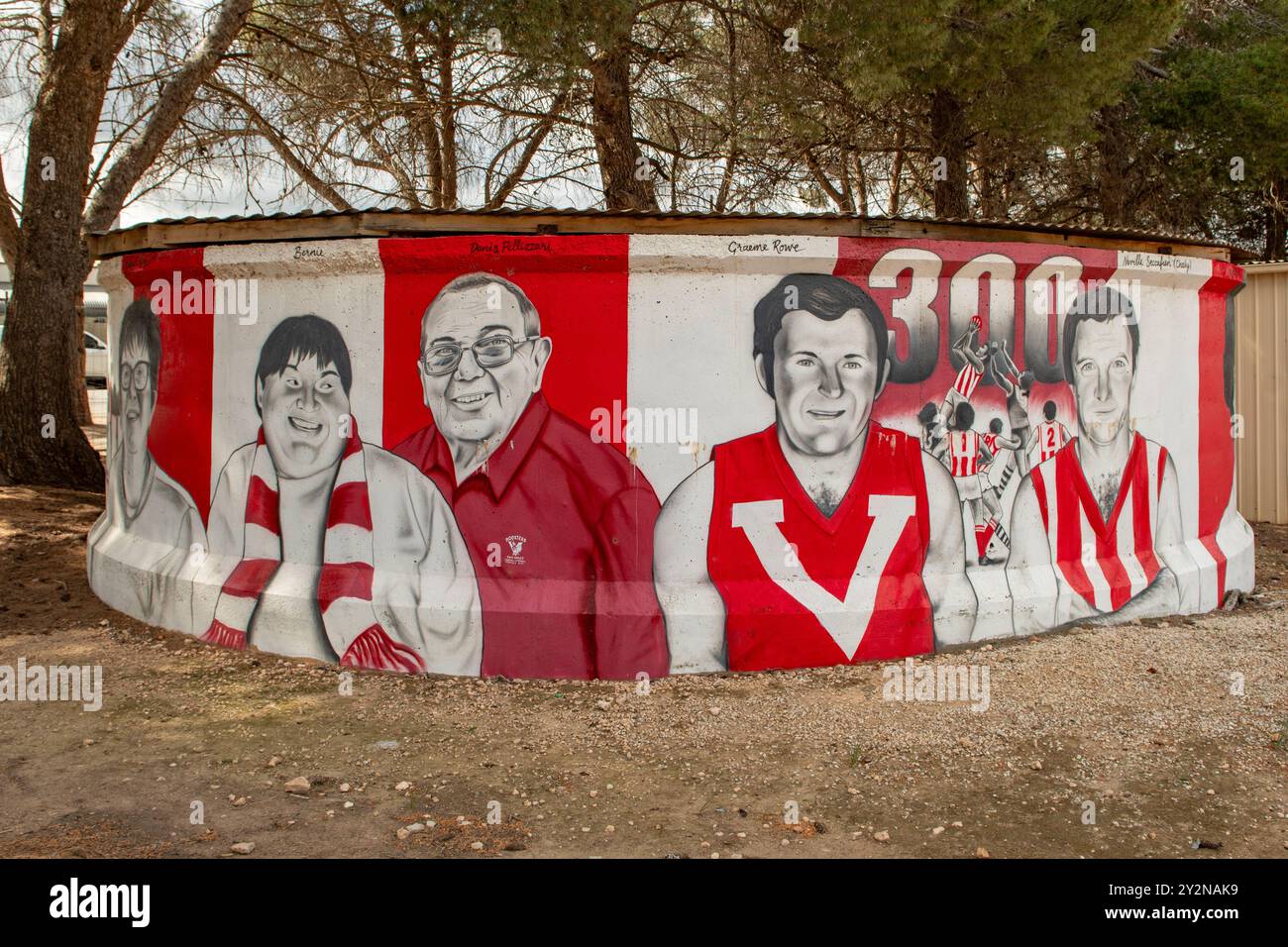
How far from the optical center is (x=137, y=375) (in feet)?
23.2

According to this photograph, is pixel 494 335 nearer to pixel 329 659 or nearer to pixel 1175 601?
pixel 329 659

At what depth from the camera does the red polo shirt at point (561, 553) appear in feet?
18.6

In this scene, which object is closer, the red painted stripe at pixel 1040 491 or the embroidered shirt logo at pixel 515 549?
the embroidered shirt logo at pixel 515 549

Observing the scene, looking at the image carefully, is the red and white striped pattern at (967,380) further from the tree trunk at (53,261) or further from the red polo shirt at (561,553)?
the tree trunk at (53,261)

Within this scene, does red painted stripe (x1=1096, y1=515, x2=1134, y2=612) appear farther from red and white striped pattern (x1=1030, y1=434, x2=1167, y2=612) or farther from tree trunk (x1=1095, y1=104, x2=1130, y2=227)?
tree trunk (x1=1095, y1=104, x2=1130, y2=227)

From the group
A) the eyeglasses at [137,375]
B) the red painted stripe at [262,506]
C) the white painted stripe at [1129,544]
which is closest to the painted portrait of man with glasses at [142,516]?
the eyeglasses at [137,375]

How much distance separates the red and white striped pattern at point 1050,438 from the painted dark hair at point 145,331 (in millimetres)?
5297

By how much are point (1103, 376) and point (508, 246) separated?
3.62m

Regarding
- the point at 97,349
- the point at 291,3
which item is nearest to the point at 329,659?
the point at 291,3

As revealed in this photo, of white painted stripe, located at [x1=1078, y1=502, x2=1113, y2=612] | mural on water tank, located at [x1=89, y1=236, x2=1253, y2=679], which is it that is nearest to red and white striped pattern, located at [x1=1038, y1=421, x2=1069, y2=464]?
mural on water tank, located at [x1=89, y1=236, x2=1253, y2=679]

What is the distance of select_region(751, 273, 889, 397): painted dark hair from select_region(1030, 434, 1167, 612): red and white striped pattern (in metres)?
1.59

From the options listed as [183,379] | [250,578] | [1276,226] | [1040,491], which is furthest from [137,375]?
[1276,226]

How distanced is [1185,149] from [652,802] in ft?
46.9

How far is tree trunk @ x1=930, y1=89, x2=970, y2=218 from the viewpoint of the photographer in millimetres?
13930
